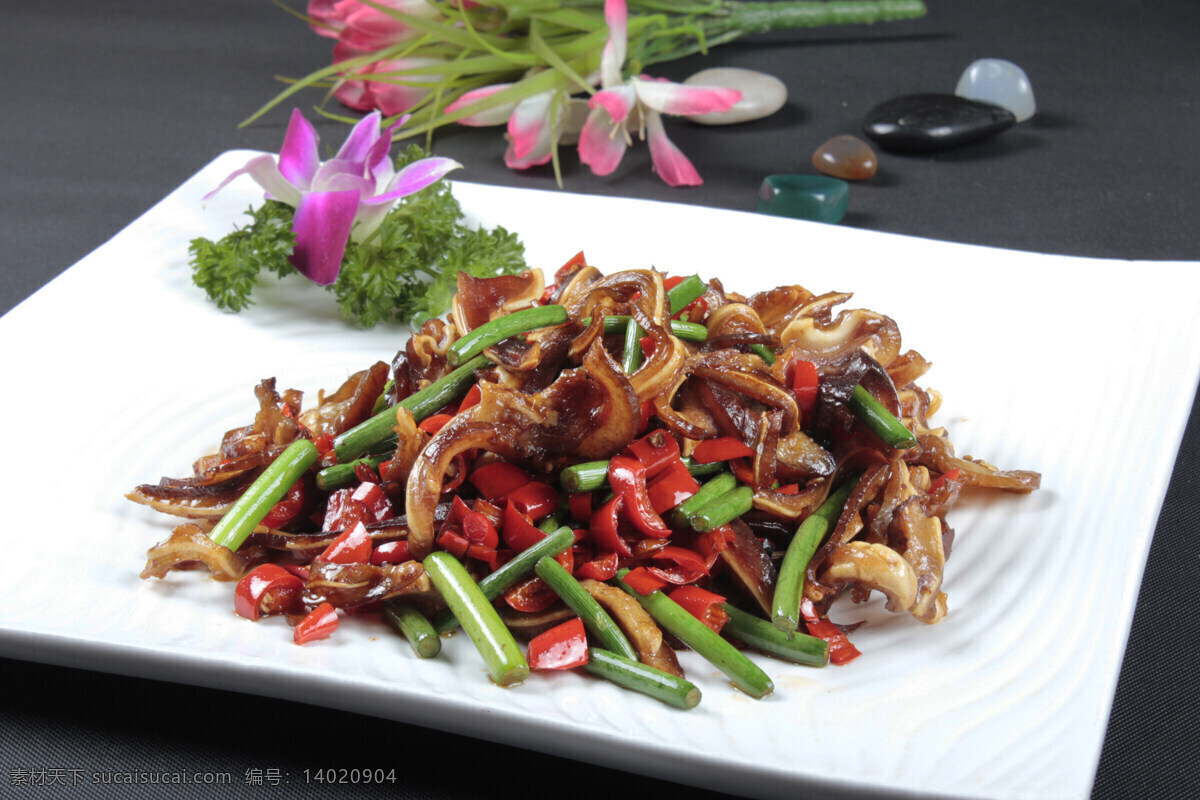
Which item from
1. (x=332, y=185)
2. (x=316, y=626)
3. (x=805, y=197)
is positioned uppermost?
(x=805, y=197)

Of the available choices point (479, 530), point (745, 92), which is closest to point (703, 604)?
point (479, 530)

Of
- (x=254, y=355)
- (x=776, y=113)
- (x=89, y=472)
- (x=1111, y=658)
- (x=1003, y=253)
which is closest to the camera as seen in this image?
(x=1111, y=658)

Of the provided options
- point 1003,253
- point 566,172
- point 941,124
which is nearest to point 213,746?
point 1003,253

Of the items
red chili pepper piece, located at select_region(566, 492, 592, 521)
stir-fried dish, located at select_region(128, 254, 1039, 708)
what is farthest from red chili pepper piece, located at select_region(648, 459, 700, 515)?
red chili pepper piece, located at select_region(566, 492, 592, 521)

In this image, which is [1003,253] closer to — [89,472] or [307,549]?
[307,549]

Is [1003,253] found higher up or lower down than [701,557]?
higher up

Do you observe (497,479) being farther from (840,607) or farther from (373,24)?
(373,24)

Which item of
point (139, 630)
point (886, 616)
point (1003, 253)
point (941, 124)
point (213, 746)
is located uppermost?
point (941, 124)
